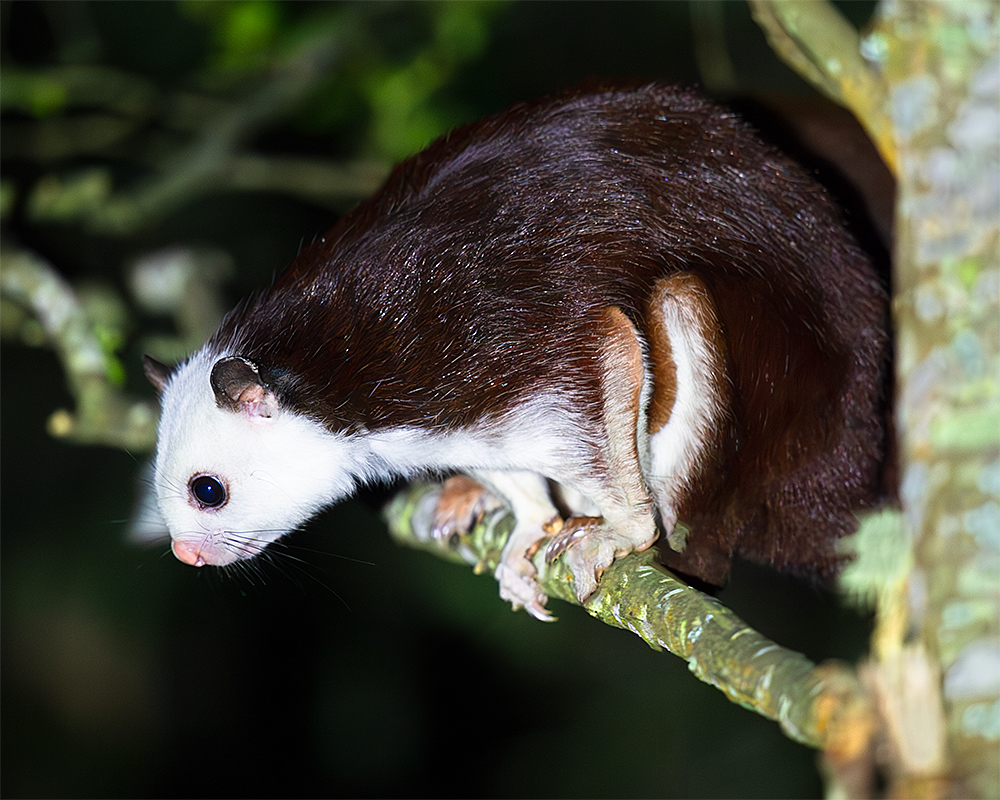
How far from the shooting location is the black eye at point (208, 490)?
8.50 feet

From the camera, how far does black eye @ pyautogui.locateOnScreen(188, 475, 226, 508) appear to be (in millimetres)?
2592

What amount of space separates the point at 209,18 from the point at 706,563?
362cm

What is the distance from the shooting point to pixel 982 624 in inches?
51.7

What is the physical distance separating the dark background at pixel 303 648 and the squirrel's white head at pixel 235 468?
2284 mm

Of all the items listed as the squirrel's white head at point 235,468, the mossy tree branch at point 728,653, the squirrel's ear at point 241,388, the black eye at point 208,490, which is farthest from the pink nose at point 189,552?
the mossy tree branch at point 728,653

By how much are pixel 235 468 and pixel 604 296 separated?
3.15 feet

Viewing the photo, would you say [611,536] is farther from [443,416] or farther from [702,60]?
[702,60]

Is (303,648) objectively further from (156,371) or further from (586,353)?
(586,353)

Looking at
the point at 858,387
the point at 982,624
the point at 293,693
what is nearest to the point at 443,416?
the point at 858,387

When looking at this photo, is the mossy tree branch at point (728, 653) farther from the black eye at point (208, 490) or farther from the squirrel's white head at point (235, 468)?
the black eye at point (208, 490)

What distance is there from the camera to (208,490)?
260 centimetres

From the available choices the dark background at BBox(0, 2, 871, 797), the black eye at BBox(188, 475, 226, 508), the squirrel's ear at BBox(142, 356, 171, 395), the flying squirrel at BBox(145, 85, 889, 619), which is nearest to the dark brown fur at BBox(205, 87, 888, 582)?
the flying squirrel at BBox(145, 85, 889, 619)

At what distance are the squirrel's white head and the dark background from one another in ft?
7.49

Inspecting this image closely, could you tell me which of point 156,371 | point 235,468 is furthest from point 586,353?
point 156,371
